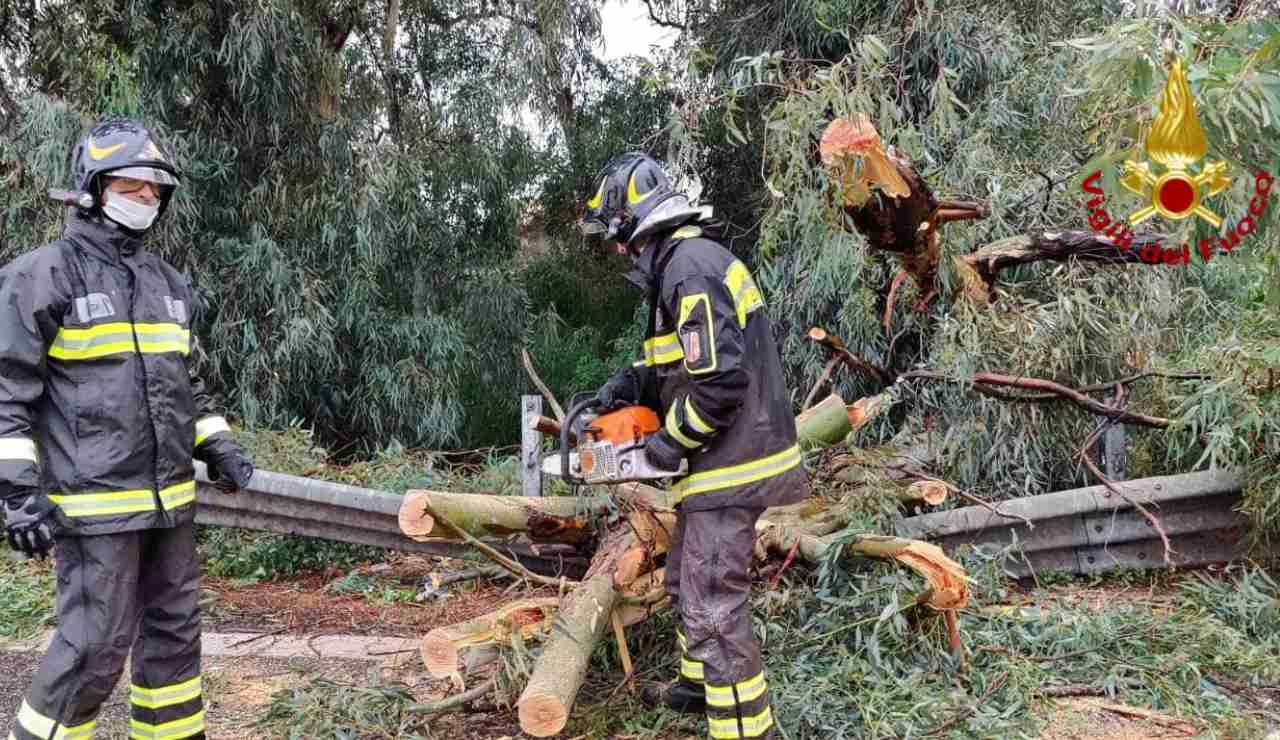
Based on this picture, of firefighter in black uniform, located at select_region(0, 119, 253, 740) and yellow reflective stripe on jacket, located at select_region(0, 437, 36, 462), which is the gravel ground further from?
yellow reflective stripe on jacket, located at select_region(0, 437, 36, 462)

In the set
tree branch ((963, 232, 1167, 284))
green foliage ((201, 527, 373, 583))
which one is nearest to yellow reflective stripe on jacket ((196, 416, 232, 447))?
green foliage ((201, 527, 373, 583))

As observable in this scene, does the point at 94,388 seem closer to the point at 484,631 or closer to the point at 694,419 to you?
the point at 484,631

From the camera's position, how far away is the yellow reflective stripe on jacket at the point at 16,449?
2557mm

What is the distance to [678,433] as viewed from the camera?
3.02 m

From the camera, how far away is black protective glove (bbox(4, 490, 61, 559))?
8.26 ft

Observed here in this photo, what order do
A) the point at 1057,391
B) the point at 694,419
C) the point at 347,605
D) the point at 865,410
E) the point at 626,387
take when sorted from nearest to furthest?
the point at 694,419, the point at 626,387, the point at 865,410, the point at 1057,391, the point at 347,605

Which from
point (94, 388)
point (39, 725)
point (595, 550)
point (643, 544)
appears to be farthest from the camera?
point (595, 550)

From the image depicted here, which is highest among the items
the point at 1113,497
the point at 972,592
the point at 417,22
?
the point at 417,22

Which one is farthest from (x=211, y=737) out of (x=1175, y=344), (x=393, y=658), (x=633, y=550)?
(x=1175, y=344)

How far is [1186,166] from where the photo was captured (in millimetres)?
1963

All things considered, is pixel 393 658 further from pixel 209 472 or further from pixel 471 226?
pixel 471 226

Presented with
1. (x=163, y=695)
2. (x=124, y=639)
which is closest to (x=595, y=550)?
(x=163, y=695)

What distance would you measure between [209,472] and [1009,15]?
5.79 m

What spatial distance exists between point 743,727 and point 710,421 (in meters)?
0.93
